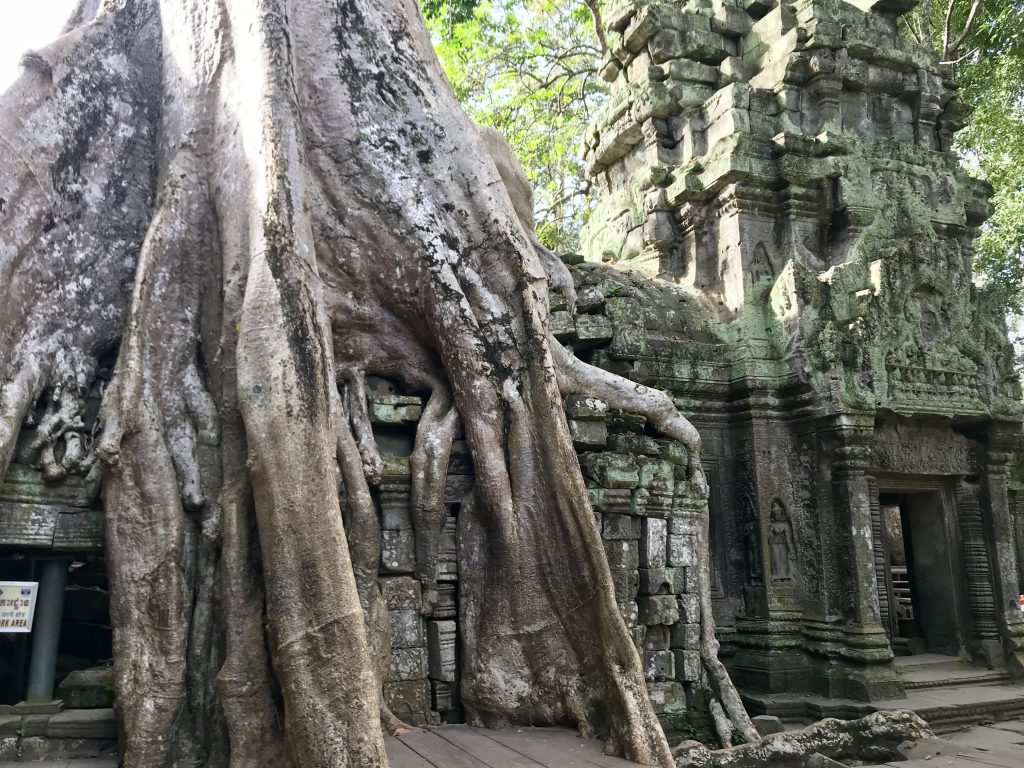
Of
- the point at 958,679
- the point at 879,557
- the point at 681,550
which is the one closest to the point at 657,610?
the point at 681,550

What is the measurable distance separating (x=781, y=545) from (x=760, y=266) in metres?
2.41

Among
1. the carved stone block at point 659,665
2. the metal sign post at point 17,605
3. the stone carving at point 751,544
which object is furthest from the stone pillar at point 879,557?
the metal sign post at point 17,605

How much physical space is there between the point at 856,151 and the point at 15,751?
7613 millimetres

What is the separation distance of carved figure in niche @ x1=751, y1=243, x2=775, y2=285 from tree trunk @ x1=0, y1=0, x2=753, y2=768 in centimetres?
321

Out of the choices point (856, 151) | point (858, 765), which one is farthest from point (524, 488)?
point (856, 151)

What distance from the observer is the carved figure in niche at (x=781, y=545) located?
23.5 feet

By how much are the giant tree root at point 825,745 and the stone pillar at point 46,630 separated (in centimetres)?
275

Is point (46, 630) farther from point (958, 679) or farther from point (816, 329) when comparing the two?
point (958, 679)

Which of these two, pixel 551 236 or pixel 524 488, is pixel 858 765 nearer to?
pixel 524 488

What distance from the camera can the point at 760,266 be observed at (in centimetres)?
790

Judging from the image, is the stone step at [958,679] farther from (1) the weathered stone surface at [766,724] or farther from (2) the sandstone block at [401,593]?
(2) the sandstone block at [401,593]

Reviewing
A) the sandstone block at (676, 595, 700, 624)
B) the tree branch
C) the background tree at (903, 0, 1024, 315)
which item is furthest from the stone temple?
the background tree at (903, 0, 1024, 315)

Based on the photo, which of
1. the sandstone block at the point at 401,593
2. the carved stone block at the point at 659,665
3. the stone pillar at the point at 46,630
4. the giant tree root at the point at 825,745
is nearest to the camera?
the stone pillar at the point at 46,630

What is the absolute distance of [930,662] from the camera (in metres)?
7.41
